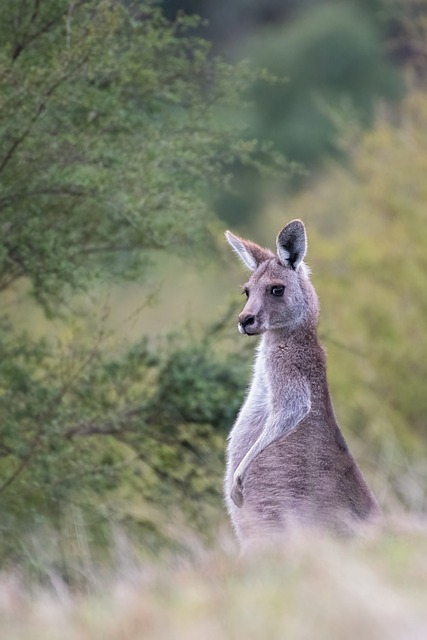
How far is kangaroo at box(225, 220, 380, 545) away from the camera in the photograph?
6715mm

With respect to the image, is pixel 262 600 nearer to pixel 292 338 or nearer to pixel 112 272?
pixel 292 338

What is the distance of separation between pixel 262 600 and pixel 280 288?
2886mm

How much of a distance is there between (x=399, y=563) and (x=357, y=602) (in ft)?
2.69

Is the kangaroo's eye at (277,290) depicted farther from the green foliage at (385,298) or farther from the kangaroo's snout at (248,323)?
the green foliage at (385,298)

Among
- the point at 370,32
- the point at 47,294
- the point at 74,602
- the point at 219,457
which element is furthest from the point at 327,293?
the point at 370,32

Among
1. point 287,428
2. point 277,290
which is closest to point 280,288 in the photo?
point 277,290

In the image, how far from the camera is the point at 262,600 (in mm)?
4754

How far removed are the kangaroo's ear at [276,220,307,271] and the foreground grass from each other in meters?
2.04

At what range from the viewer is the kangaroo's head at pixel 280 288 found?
7312mm

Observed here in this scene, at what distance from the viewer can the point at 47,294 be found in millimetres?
10867

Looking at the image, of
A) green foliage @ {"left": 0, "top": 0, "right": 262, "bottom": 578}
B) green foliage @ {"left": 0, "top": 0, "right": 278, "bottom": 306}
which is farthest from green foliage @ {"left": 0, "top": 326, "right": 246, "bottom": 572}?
green foliage @ {"left": 0, "top": 0, "right": 278, "bottom": 306}

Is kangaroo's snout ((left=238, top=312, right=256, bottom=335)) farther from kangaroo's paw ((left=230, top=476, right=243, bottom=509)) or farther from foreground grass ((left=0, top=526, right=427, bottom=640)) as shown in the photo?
foreground grass ((left=0, top=526, right=427, bottom=640))

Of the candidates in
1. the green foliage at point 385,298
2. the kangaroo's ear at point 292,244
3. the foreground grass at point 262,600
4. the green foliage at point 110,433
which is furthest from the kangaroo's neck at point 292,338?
the green foliage at point 385,298

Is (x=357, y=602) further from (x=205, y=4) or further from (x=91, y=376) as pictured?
(x=205, y=4)
